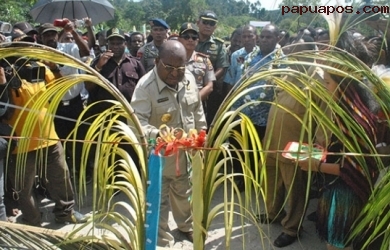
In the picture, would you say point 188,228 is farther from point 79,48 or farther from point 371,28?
point 79,48

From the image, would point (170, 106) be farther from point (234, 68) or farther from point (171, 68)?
point (234, 68)

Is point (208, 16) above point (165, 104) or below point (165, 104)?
above

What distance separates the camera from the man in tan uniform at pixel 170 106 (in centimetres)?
279

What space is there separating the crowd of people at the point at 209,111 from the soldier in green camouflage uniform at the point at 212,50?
0.01 metres

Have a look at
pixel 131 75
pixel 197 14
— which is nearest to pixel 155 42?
pixel 131 75

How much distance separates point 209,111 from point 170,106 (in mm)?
1751

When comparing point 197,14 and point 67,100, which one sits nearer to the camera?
point 67,100

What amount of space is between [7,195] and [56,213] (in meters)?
0.55

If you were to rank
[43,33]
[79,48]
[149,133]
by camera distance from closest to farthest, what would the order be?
[149,133] → [43,33] → [79,48]

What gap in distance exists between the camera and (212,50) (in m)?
4.60

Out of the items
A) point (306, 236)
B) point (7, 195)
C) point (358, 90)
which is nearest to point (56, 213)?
point (7, 195)

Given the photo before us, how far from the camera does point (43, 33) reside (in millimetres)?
4113

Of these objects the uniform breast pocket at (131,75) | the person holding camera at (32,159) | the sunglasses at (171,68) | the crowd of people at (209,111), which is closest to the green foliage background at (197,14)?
the crowd of people at (209,111)

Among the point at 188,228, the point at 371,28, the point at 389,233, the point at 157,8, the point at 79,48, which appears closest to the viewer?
the point at 389,233
